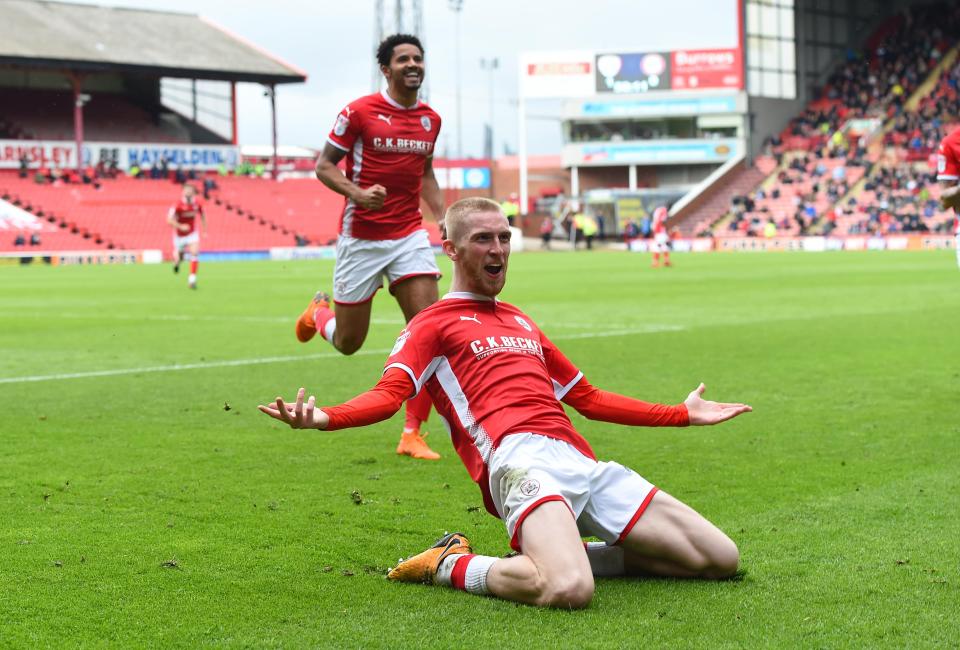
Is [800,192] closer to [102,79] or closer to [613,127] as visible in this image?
[613,127]

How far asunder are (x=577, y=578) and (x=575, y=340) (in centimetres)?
1006

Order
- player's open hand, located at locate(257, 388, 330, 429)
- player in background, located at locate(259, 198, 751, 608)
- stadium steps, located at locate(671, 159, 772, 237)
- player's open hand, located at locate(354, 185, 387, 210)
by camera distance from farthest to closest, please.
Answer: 1. stadium steps, located at locate(671, 159, 772, 237)
2. player's open hand, located at locate(354, 185, 387, 210)
3. player in background, located at locate(259, 198, 751, 608)
4. player's open hand, located at locate(257, 388, 330, 429)

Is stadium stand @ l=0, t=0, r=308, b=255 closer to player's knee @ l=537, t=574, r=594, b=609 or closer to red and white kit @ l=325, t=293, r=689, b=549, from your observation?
red and white kit @ l=325, t=293, r=689, b=549

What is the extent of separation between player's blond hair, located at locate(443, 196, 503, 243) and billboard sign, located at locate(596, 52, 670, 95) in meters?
75.0

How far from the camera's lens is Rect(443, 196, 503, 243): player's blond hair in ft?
15.8

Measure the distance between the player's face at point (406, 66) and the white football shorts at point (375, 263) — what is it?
37.6 inches

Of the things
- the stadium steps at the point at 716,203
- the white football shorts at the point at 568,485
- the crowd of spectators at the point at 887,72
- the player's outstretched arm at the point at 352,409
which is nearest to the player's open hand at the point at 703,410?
the white football shorts at the point at 568,485

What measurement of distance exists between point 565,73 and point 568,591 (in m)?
76.6

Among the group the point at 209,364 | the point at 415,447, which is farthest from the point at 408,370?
the point at 209,364

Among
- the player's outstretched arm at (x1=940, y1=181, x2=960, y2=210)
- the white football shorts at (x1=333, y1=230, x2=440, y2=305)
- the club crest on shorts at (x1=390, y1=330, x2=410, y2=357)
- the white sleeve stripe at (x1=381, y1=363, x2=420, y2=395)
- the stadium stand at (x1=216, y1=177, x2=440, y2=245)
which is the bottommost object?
the white sleeve stripe at (x1=381, y1=363, x2=420, y2=395)

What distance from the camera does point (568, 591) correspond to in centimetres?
411

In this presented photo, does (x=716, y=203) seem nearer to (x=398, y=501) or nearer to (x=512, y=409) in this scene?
(x=398, y=501)

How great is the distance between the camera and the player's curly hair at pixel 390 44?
7816 mm

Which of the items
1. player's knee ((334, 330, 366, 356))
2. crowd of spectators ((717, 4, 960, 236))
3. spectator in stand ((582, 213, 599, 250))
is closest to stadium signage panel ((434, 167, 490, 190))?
spectator in stand ((582, 213, 599, 250))
